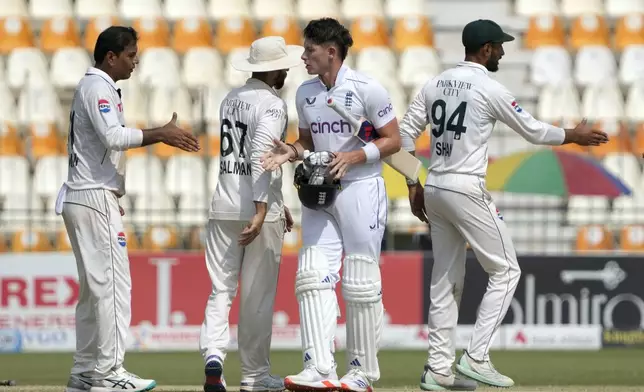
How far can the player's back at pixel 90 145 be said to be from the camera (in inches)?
309

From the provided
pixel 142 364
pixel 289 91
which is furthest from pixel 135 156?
pixel 142 364

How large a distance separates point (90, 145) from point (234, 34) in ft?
38.0

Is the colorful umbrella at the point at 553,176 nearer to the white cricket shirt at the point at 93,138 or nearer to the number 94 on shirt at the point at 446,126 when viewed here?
the number 94 on shirt at the point at 446,126

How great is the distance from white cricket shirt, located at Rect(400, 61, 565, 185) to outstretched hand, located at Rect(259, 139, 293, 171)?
1.15 m

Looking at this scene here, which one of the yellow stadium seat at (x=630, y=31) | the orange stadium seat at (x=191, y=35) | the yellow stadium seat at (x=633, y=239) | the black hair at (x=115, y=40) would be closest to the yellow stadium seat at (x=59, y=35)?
the orange stadium seat at (x=191, y=35)

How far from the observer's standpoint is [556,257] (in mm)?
14945

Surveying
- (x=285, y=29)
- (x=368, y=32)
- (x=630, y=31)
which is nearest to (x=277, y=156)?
(x=285, y=29)

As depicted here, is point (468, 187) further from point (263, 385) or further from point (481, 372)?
point (263, 385)

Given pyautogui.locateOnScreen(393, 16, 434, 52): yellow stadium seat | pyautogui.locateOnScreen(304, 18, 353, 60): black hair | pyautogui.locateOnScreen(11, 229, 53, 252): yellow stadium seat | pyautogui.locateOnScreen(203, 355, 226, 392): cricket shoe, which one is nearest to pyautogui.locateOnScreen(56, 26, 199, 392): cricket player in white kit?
pyautogui.locateOnScreen(203, 355, 226, 392): cricket shoe

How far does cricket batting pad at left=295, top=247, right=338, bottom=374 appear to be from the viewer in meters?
7.36

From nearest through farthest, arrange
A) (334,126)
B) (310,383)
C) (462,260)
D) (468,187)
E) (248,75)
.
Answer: (310,383) → (334,126) → (468,187) → (462,260) → (248,75)

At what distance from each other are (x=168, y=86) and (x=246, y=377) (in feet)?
35.1

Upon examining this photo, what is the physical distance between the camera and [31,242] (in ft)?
51.3

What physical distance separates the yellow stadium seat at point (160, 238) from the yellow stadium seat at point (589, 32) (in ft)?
23.6
